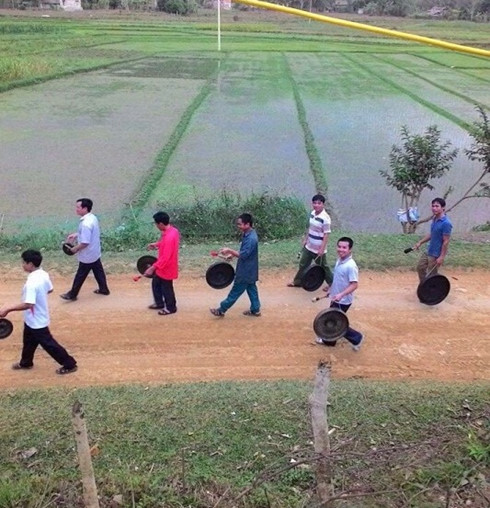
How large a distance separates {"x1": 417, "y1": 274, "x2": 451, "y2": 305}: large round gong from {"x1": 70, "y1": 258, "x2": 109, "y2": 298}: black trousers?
4.07 metres

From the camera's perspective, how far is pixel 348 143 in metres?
18.5

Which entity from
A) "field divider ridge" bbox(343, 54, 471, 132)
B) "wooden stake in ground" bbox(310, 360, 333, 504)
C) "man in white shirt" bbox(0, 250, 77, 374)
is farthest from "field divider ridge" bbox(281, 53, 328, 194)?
"wooden stake in ground" bbox(310, 360, 333, 504)

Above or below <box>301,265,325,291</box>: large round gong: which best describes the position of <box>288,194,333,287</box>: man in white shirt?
above

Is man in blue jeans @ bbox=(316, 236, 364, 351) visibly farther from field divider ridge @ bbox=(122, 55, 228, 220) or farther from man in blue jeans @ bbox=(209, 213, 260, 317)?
field divider ridge @ bbox=(122, 55, 228, 220)

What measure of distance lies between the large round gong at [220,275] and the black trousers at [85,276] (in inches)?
53.3

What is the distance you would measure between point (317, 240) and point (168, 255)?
1946 mm

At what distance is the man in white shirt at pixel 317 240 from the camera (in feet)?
25.7

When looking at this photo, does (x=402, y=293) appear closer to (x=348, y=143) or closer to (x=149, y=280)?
(x=149, y=280)

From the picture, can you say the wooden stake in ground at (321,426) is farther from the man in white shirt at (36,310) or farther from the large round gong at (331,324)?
the man in white shirt at (36,310)

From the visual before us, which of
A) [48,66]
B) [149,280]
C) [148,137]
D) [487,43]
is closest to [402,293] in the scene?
[149,280]

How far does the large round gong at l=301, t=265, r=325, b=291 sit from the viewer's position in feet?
27.1

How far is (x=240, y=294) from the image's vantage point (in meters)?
7.55

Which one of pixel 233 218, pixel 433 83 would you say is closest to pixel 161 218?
pixel 233 218

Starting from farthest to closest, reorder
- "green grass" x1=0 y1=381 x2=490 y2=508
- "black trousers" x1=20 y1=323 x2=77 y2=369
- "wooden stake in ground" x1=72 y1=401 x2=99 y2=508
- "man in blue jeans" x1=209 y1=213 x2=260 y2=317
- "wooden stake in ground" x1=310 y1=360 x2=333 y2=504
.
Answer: "man in blue jeans" x1=209 y1=213 x2=260 y2=317
"black trousers" x1=20 y1=323 x2=77 y2=369
"green grass" x1=0 y1=381 x2=490 y2=508
"wooden stake in ground" x1=310 y1=360 x2=333 y2=504
"wooden stake in ground" x1=72 y1=401 x2=99 y2=508
